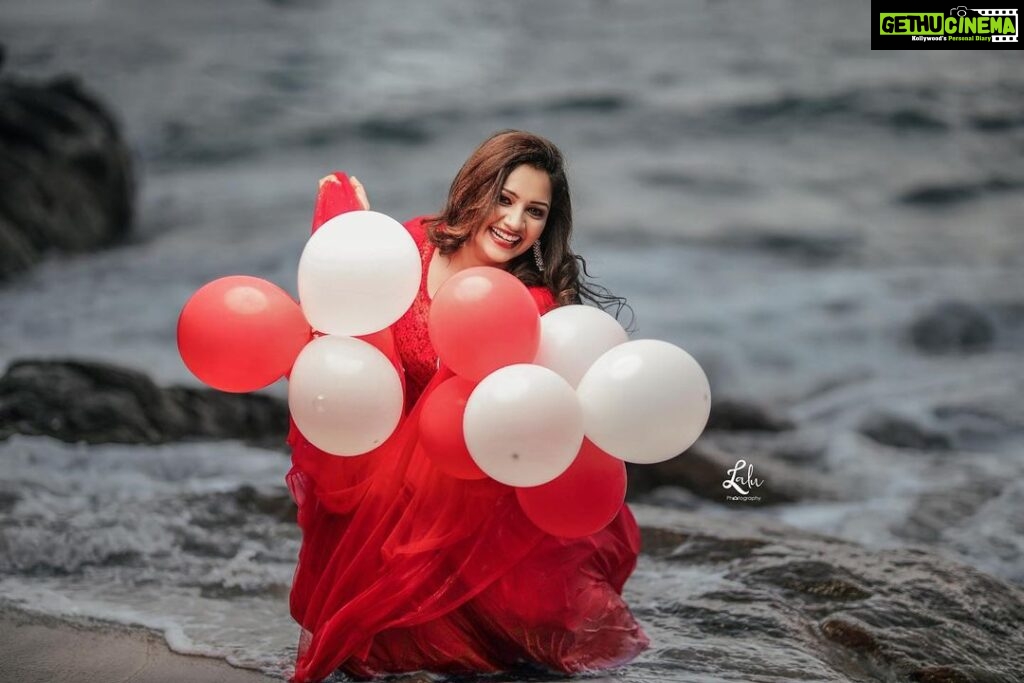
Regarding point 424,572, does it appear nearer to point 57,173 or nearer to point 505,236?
point 505,236

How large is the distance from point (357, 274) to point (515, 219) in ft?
1.47

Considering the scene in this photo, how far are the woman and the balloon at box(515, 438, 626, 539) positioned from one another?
0.34ft

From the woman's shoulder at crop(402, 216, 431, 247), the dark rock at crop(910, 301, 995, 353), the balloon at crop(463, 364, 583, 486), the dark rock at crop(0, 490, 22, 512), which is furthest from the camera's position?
the dark rock at crop(910, 301, 995, 353)

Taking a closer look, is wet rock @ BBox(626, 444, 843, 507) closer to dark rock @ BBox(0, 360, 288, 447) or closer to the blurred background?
the blurred background

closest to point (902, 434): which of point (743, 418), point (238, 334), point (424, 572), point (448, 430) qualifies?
point (743, 418)

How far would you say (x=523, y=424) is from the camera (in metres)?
2.23

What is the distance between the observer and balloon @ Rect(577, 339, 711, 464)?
228 centimetres

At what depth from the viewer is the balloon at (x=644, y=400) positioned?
2.28 metres

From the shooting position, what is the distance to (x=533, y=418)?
2238 millimetres

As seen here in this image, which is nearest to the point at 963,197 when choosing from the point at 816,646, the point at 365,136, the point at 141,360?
the point at 365,136

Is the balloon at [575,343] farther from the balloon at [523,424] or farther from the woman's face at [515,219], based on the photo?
the woman's face at [515,219]

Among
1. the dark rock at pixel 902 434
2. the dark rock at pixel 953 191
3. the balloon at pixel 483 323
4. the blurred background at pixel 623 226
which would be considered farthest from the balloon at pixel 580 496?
the dark rock at pixel 953 191

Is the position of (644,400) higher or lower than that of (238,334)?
lower

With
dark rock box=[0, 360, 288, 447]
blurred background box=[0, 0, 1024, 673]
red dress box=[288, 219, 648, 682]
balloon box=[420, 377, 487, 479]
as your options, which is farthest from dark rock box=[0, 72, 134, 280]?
balloon box=[420, 377, 487, 479]
